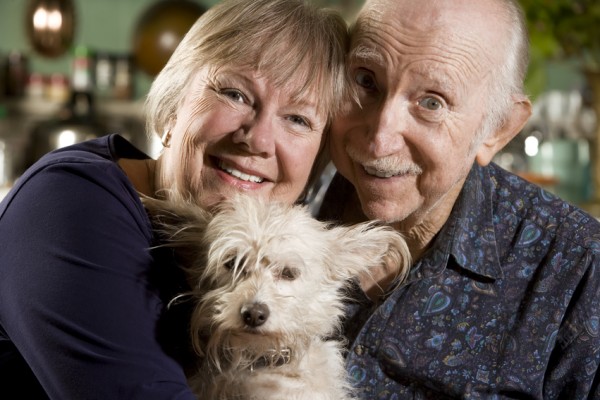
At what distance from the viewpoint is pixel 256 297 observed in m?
1.38

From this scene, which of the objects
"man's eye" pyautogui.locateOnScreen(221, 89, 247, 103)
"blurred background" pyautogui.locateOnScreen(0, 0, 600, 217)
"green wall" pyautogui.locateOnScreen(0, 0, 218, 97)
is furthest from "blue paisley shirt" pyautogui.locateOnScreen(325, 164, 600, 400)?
"green wall" pyautogui.locateOnScreen(0, 0, 218, 97)

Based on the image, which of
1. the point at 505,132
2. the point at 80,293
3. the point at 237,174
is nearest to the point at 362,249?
the point at 237,174

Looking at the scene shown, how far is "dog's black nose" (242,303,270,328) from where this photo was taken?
1355 mm

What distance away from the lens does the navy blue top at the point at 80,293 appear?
1208mm

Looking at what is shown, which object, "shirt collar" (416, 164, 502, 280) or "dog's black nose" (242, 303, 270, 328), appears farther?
"shirt collar" (416, 164, 502, 280)

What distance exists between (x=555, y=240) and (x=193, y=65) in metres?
0.90

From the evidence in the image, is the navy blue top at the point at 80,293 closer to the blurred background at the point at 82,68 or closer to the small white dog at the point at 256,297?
the small white dog at the point at 256,297

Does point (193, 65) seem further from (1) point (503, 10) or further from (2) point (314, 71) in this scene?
(1) point (503, 10)

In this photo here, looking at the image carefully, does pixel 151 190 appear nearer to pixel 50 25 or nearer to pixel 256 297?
pixel 256 297

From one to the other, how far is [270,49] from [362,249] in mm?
461

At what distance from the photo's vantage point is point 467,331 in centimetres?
171

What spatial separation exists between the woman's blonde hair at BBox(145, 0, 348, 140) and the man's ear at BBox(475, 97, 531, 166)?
39 centimetres

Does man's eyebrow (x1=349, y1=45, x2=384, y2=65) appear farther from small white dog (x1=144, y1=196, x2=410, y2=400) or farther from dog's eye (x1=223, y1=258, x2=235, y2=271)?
dog's eye (x1=223, y1=258, x2=235, y2=271)

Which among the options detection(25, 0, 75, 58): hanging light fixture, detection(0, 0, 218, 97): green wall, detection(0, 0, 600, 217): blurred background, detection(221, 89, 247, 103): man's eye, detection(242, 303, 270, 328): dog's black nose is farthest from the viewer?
detection(0, 0, 218, 97): green wall
